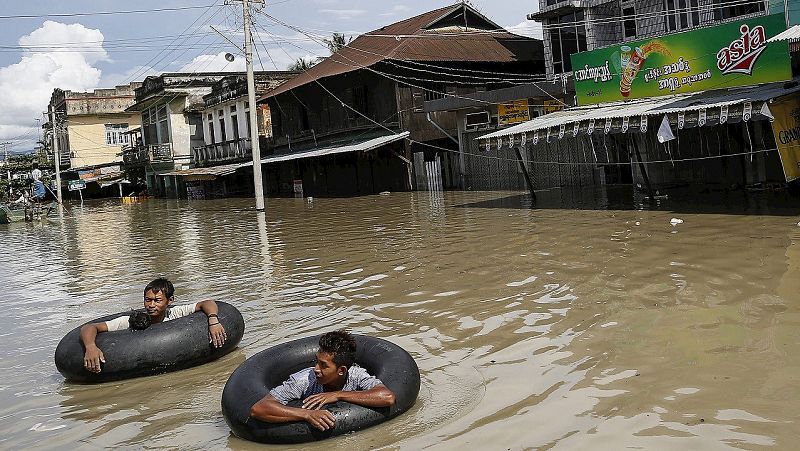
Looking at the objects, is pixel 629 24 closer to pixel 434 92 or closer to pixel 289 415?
pixel 434 92

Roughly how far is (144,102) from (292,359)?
177 feet

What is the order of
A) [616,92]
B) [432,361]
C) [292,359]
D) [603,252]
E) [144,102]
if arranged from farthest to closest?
[144,102] → [616,92] → [603,252] → [432,361] → [292,359]

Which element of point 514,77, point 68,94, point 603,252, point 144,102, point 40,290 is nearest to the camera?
point 603,252

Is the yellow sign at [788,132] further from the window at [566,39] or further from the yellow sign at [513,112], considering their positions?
the window at [566,39]

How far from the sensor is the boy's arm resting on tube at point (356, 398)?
529 cm

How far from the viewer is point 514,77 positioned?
112ft

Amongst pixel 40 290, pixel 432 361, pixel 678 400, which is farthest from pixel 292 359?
pixel 40 290

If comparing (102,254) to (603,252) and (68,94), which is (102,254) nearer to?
(603,252)

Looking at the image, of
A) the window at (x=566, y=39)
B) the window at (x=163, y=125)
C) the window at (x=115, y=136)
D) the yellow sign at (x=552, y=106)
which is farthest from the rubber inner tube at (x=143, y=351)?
the window at (x=115, y=136)

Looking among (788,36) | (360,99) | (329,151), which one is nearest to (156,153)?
(360,99)

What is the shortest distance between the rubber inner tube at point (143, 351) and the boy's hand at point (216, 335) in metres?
0.04

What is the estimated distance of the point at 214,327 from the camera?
741 cm

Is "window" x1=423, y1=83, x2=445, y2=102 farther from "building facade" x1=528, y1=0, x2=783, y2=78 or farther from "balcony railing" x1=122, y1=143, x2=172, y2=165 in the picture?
"balcony railing" x1=122, y1=143, x2=172, y2=165

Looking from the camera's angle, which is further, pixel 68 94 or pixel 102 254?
pixel 68 94
